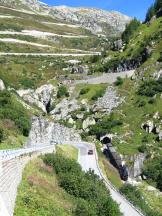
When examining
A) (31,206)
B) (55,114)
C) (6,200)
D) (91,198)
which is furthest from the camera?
(55,114)

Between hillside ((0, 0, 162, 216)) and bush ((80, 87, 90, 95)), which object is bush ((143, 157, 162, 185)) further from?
bush ((80, 87, 90, 95))

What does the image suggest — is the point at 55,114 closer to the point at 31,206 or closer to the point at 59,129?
the point at 59,129

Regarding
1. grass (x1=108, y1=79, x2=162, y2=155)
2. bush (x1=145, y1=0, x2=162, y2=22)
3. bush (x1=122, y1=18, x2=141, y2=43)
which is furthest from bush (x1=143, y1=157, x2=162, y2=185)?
bush (x1=145, y1=0, x2=162, y2=22)

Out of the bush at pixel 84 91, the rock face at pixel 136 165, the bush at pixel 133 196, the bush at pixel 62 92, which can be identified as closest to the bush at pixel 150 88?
the bush at pixel 84 91

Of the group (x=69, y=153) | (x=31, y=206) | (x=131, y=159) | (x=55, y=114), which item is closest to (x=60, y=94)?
(x=55, y=114)

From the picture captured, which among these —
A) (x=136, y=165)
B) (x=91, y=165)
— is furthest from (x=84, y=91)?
(x=91, y=165)

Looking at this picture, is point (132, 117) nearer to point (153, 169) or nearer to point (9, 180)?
point (153, 169)
